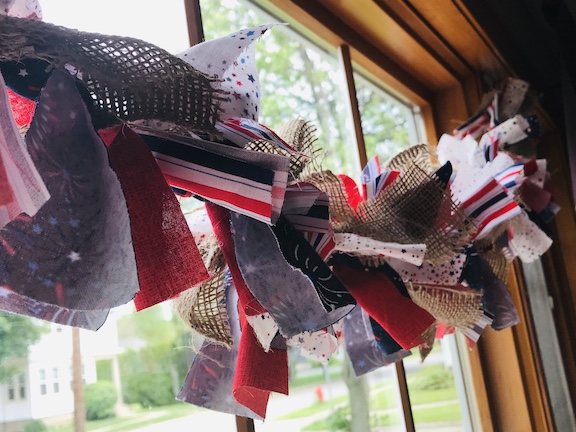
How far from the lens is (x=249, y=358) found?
475mm

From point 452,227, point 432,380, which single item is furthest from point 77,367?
point 432,380

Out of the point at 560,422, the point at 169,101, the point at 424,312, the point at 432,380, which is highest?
the point at 169,101

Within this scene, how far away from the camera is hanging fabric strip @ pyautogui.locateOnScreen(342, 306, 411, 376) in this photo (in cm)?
71

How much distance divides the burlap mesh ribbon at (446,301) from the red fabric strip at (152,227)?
381mm

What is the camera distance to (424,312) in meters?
0.61

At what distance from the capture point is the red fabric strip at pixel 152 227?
35cm

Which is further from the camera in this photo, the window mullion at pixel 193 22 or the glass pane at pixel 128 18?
the window mullion at pixel 193 22

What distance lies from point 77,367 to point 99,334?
42 mm

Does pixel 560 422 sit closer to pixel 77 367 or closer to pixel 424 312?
pixel 424 312

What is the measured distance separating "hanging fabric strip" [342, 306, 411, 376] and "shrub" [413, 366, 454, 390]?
0.45 meters

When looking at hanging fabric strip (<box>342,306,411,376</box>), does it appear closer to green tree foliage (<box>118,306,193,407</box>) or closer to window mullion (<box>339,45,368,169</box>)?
green tree foliage (<box>118,306,193,407</box>)

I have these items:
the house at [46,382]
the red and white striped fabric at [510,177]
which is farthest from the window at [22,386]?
the red and white striped fabric at [510,177]

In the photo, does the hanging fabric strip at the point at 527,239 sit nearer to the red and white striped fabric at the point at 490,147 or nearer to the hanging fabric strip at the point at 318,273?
the red and white striped fabric at the point at 490,147

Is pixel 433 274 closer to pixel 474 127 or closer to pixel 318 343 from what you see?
pixel 318 343
